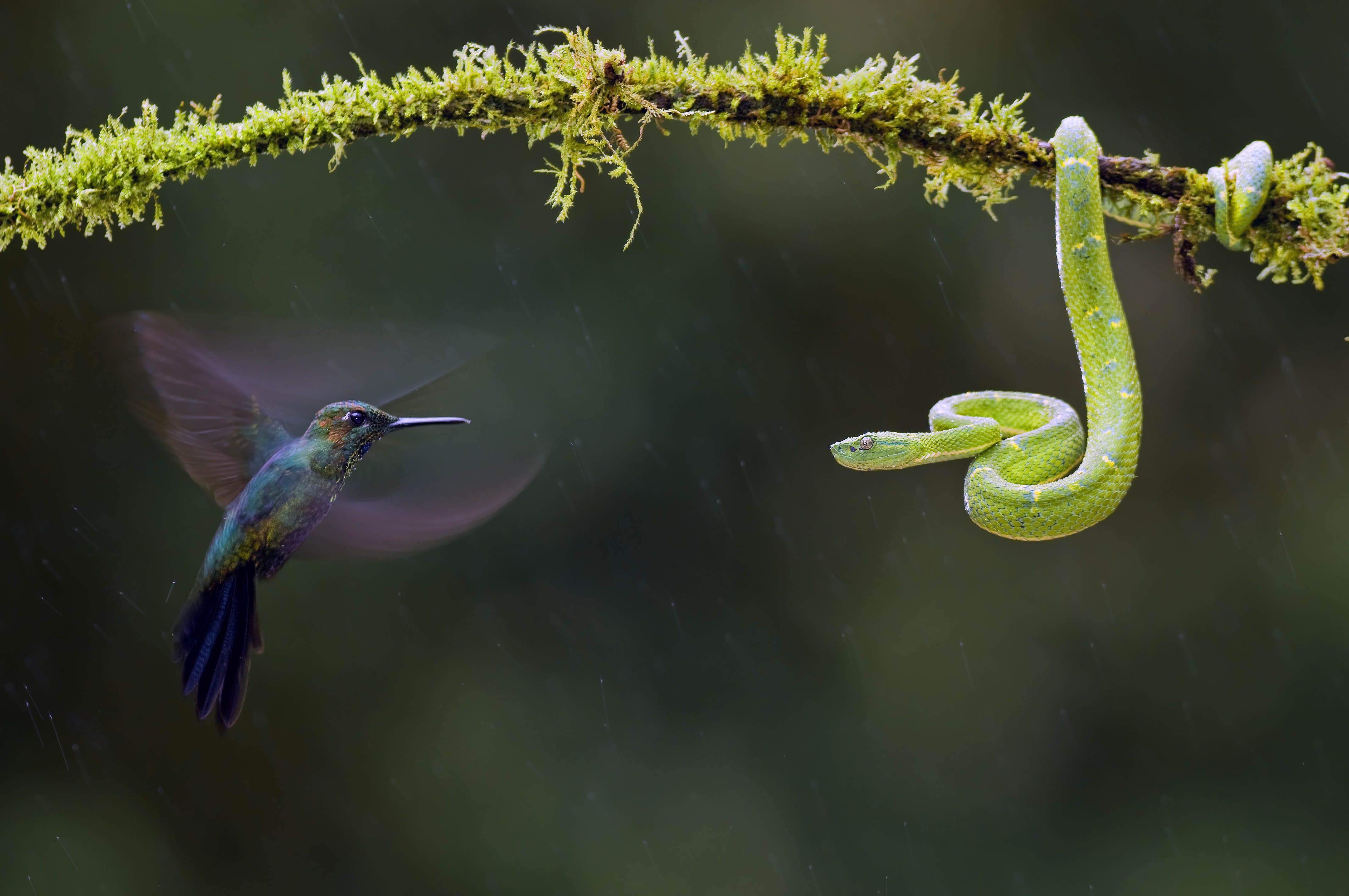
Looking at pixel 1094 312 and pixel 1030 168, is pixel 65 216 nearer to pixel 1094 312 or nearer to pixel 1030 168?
pixel 1030 168

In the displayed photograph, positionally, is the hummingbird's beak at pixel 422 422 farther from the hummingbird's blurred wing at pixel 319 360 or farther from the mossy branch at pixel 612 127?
the mossy branch at pixel 612 127

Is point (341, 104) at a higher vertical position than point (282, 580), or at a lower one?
higher

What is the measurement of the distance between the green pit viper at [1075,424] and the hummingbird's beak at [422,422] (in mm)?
522

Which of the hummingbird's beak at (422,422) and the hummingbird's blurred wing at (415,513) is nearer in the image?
the hummingbird's beak at (422,422)

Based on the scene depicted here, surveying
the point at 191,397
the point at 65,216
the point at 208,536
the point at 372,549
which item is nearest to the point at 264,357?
the point at 191,397

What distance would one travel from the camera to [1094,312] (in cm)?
153

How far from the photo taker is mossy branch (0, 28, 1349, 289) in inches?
49.6

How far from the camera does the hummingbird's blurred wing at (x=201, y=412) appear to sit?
1.11 m

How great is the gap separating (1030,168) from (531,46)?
2.45ft

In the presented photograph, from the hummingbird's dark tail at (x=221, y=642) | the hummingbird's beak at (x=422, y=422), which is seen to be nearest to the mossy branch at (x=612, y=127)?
the hummingbird's beak at (x=422, y=422)

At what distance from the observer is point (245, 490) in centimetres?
132

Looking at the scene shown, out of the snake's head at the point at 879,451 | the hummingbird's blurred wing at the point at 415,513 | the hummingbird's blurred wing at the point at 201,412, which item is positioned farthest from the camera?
the snake's head at the point at 879,451

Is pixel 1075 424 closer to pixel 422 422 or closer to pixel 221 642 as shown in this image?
pixel 422 422

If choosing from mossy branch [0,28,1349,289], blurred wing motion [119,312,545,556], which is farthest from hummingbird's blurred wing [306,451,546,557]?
mossy branch [0,28,1349,289]
